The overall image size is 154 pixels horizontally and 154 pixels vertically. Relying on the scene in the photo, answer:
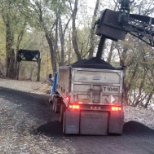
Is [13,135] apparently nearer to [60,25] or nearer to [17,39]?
[60,25]

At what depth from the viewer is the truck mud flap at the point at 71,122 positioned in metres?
10.9

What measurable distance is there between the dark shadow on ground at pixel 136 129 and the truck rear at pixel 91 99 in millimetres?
1412

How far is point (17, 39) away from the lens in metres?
40.0

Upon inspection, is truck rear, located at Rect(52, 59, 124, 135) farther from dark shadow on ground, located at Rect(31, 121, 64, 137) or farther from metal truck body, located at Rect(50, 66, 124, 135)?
dark shadow on ground, located at Rect(31, 121, 64, 137)

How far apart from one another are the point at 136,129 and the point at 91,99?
2.73m

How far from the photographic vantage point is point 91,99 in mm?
10859

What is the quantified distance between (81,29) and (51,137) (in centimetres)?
2049

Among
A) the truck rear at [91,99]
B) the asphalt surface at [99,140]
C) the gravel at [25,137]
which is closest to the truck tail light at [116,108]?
the truck rear at [91,99]

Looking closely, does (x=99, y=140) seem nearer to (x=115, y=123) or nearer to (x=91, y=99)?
(x=115, y=123)

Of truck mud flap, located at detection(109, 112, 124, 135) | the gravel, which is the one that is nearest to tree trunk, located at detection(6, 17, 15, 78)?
the gravel

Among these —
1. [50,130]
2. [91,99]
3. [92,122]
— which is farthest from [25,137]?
[91,99]

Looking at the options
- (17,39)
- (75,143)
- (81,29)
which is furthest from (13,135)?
(17,39)

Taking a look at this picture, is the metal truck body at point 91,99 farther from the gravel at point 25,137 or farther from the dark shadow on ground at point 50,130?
the gravel at point 25,137

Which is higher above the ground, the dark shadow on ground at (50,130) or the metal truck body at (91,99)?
the metal truck body at (91,99)
